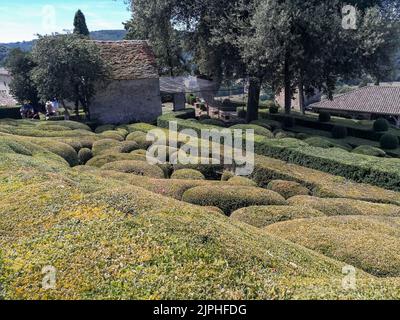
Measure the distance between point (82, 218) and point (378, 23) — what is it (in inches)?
946

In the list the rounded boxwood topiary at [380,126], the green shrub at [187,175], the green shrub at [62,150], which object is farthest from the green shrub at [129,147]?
the rounded boxwood topiary at [380,126]

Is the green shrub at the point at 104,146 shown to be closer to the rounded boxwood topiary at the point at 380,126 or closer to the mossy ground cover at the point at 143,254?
the mossy ground cover at the point at 143,254

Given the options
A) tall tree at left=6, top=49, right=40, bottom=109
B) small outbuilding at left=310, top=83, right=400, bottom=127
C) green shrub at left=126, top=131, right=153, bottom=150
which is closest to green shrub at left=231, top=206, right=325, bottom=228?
green shrub at left=126, top=131, right=153, bottom=150

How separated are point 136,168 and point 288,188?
550 centimetres

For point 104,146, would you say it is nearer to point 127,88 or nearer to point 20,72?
point 127,88

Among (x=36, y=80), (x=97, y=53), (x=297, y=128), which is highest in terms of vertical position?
(x=97, y=53)

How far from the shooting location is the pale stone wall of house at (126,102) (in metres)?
31.2

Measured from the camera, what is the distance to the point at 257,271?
16.1 ft

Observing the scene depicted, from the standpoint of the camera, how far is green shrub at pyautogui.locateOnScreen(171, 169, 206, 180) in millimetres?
14383

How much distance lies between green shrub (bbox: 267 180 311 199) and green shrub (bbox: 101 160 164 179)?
411 cm

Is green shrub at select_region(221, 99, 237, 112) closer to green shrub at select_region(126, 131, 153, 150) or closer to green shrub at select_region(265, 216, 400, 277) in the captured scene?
green shrub at select_region(126, 131, 153, 150)
